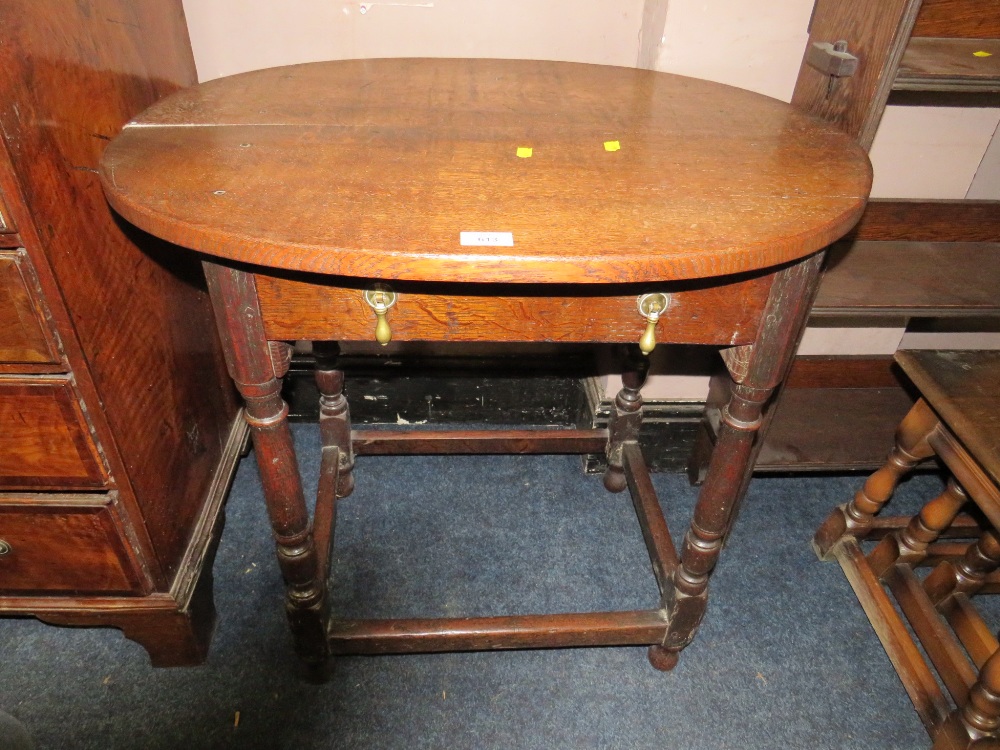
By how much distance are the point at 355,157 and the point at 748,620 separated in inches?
49.5

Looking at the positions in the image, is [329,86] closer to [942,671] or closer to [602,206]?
[602,206]

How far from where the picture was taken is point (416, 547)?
1.69 m

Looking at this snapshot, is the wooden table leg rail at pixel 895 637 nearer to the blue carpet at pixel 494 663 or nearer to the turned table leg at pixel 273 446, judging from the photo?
the blue carpet at pixel 494 663

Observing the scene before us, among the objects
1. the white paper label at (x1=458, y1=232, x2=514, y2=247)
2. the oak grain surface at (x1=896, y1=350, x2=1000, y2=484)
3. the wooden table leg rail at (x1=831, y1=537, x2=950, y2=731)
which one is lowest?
the wooden table leg rail at (x1=831, y1=537, x2=950, y2=731)

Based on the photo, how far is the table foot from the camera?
56.1 inches

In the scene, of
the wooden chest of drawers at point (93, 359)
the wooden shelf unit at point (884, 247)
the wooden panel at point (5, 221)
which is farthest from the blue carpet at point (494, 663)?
the wooden panel at point (5, 221)

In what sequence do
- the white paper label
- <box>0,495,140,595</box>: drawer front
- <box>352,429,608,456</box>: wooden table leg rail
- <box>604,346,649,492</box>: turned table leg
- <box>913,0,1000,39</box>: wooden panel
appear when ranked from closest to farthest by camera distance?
1. the white paper label
2. <box>0,495,140,595</box>: drawer front
3. <box>913,0,1000,39</box>: wooden panel
4. <box>604,346,649,492</box>: turned table leg
5. <box>352,429,608,456</box>: wooden table leg rail

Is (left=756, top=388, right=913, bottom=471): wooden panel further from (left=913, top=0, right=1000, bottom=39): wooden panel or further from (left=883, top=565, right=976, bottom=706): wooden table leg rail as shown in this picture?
(left=913, top=0, right=1000, bottom=39): wooden panel

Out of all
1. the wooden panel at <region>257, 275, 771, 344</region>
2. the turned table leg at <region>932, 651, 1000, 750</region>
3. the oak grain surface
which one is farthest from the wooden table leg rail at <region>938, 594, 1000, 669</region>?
the wooden panel at <region>257, 275, 771, 344</region>

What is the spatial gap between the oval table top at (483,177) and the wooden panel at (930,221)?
1.51ft

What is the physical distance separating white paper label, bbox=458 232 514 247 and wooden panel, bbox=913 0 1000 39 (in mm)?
1029

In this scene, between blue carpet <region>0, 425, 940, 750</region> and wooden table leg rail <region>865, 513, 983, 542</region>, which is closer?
blue carpet <region>0, 425, 940, 750</region>

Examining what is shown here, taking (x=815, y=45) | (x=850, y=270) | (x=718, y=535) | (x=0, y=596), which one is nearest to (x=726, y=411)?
(x=718, y=535)

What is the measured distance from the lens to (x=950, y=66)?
1176 mm
